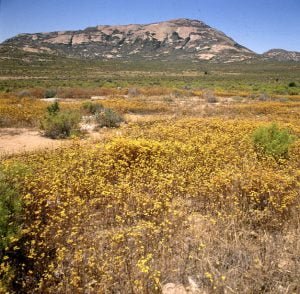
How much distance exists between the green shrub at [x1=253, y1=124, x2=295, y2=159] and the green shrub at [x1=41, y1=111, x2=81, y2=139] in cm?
636

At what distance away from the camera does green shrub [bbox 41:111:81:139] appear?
11727 millimetres

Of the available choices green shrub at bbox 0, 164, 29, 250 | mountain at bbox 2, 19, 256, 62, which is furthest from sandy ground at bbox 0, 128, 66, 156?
mountain at bbox 2, 19, 256, 62

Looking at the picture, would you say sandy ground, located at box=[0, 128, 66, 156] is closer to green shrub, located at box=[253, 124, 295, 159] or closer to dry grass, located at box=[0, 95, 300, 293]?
dry grass, located at box=[0, 95, 300, 293]

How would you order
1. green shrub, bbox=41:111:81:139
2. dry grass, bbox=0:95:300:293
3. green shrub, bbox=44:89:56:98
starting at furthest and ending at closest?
1. green shrub, bbox=44:89:56:98
2. green shrub, bbox=41:111:81:139
3. dry grass, bbox=0:95:300:293

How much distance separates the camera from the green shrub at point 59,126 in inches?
462

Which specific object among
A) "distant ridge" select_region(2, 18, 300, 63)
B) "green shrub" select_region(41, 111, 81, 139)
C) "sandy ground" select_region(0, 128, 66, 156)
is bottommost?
"sandy ground" select_region(0, 128, 66, 156)

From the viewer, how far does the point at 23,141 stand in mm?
10945

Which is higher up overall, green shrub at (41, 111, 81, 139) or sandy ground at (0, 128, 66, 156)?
green shrub at (41, 111, 81, 139)

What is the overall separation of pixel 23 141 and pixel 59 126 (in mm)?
1406

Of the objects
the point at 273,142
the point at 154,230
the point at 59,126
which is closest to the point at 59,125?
the point at 59,126

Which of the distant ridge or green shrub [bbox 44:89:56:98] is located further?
the distant ridge

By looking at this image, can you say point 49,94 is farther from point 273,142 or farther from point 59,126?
point 273,142

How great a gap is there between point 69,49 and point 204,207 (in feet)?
576

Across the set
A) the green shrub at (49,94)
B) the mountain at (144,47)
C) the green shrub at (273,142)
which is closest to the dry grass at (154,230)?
the green shrub at (273,142)
